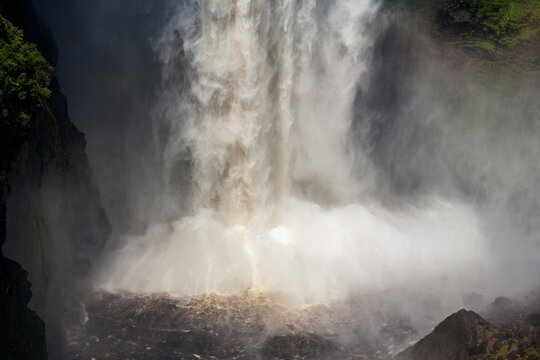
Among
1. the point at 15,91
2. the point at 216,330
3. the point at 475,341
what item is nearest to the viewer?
the point at 15,91

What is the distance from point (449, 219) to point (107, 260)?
18051 millimetres

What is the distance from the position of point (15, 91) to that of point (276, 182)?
14736mm

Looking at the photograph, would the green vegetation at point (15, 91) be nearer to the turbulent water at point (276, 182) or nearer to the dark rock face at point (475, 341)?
the turbulent water at point (276, 182)

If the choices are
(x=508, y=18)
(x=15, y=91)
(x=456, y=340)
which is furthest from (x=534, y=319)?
(x=508, y=18)

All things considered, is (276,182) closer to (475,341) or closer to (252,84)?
(252,84)

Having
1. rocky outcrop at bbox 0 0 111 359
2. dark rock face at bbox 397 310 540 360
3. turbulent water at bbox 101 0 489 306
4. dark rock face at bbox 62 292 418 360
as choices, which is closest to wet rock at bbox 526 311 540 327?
dark rock face at bbox 397 310 540 360

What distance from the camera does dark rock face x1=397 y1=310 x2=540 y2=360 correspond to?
1730 centimetres

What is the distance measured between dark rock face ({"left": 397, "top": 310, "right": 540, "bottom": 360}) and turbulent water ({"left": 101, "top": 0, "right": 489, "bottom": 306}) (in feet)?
15.8

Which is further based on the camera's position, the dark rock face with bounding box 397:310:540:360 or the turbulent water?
the turbulent water

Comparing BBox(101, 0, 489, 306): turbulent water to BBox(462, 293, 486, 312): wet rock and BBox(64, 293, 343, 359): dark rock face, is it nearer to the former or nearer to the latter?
BBox(462, 293, 486, 312): wet rock

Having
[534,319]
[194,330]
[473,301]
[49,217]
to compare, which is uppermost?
[49,217]

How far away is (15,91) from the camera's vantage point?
50.3 feet

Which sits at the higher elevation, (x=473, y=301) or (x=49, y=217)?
(x=49, y=217)

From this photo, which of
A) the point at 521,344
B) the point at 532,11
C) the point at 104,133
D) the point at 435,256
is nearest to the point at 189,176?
the point at 104,133
